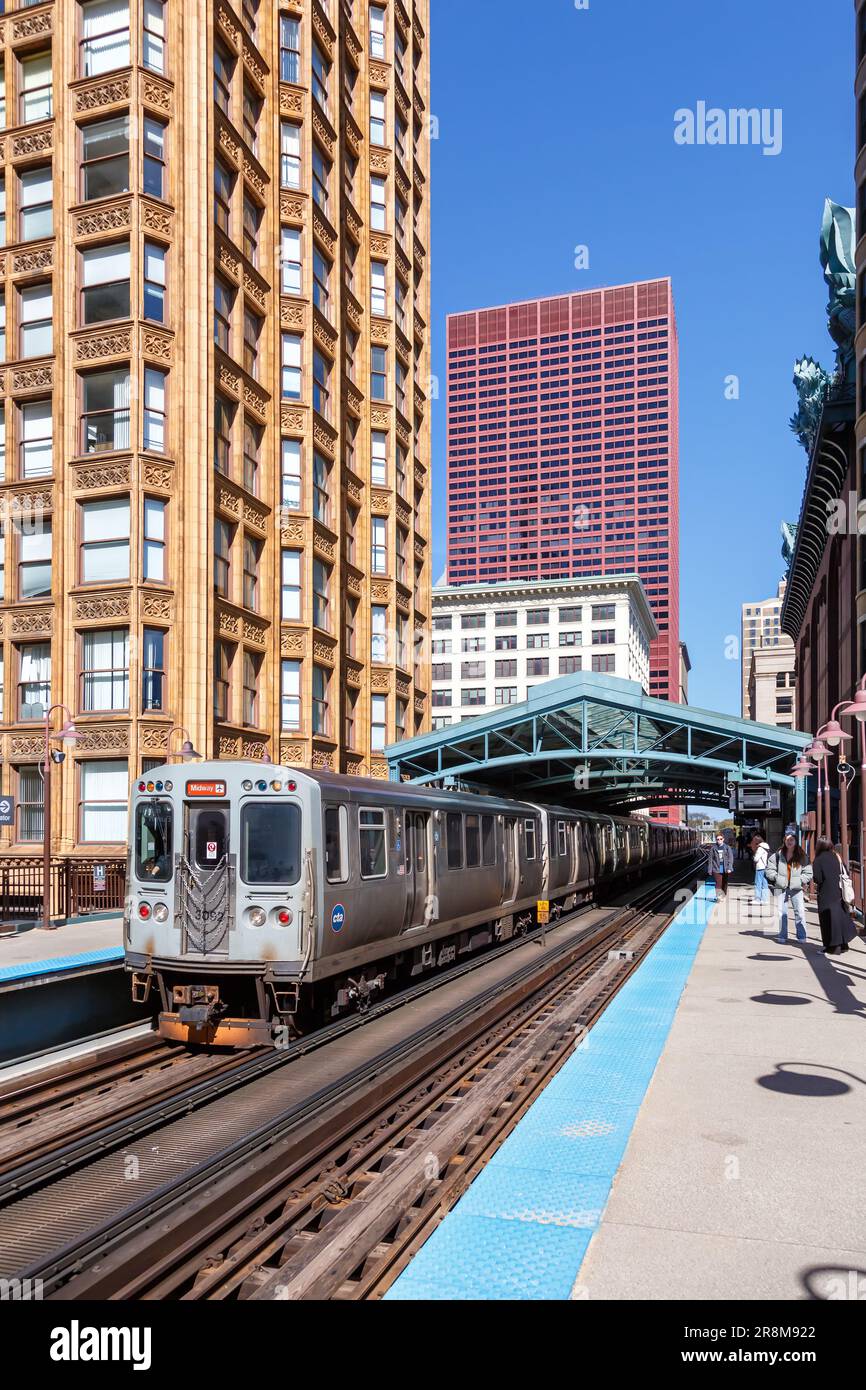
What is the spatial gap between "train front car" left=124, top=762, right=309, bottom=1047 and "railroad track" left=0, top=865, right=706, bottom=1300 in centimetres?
81

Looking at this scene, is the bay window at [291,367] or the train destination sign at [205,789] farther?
the bay window at [291,367]

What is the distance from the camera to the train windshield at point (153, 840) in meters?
11.8

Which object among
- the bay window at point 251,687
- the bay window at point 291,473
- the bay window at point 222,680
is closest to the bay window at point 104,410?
the bay window at point 222,680

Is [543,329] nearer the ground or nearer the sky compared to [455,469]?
nearer the sky

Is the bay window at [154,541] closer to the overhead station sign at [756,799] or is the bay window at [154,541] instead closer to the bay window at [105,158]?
the bay window at [105,158]

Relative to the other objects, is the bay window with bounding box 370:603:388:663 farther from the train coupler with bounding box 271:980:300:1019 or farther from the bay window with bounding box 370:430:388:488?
the train coupler with bounding box 271:980:300:1019

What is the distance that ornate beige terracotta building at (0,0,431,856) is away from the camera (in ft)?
86.7

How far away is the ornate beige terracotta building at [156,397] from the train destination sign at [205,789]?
14.5 metres

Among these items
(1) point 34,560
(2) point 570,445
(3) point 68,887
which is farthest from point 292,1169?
(2) point 570,445

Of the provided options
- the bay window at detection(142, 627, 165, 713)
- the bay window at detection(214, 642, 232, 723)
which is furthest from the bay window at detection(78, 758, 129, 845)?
the bay window at detection(214, 642, 232, 723)

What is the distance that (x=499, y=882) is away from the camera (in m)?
20.0

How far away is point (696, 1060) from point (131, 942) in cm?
637
